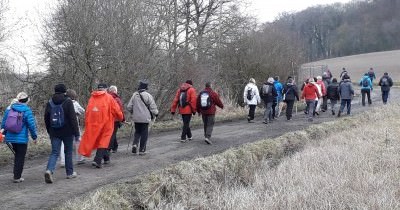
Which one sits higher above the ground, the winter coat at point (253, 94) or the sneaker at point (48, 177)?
the winter coat at point (253, 94)

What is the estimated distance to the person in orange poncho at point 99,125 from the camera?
1010cm

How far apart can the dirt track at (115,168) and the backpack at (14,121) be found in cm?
99

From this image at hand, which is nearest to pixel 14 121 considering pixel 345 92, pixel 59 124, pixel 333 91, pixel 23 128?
pixel 23 128

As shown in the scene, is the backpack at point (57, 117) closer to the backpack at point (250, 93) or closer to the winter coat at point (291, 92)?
the backpack at point (250, 93)

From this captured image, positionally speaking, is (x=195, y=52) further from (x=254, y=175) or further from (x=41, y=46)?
(x=254, y=175)

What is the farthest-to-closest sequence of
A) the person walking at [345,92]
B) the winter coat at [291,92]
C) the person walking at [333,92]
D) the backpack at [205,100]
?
the person walking at [333,92], the person walking at [345,92], the winter coat at [291,92], the backpack at [205,100]

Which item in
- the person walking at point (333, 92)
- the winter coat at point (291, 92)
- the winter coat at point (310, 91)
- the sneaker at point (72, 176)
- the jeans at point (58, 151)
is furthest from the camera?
the person walking at point (333, 92)

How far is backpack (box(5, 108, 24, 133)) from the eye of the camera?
9.02 meters

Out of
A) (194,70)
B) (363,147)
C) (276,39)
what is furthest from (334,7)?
(363,147)

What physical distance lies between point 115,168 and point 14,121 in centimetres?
229

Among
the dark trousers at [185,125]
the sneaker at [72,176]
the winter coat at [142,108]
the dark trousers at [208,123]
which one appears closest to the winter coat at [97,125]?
the sneaker at [72,176]

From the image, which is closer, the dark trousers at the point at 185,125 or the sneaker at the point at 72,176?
the sneaker at the point at 72,176

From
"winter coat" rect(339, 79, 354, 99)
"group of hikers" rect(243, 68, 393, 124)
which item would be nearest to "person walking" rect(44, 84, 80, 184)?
"group of hikers" rect(243, 68, 393, 124)

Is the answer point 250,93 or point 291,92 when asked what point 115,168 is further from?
point 291,92
